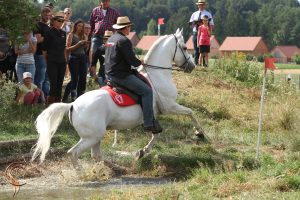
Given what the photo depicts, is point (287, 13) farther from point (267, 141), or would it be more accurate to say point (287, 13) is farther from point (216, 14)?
point (267, 141)

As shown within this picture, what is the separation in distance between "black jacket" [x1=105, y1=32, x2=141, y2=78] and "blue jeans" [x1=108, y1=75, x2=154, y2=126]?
0.30 feet

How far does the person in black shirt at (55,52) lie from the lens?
14.4 m

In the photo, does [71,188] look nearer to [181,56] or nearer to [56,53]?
[181,56]

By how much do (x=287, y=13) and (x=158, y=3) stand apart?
3004 cm

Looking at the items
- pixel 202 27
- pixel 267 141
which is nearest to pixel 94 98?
pixel 267 141

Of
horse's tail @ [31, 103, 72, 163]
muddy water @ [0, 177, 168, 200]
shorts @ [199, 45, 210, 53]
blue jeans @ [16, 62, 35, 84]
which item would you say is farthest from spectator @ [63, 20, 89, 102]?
shorts @ [199, 45, 210, 53]

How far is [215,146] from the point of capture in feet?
41.7

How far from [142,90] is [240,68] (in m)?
11.5

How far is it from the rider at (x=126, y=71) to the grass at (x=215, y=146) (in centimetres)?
95

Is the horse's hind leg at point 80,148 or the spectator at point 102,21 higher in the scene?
the spectator at point 102,21

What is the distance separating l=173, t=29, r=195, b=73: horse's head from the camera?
1236 centimetres

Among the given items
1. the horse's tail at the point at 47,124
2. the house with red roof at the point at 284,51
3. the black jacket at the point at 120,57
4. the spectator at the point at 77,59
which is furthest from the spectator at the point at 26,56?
the house with red roof at the point at 284,51

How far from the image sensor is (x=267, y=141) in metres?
13.3

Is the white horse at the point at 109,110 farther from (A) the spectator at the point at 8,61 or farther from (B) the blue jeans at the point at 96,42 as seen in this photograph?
(B) the blue jeans at the point at 96,42
